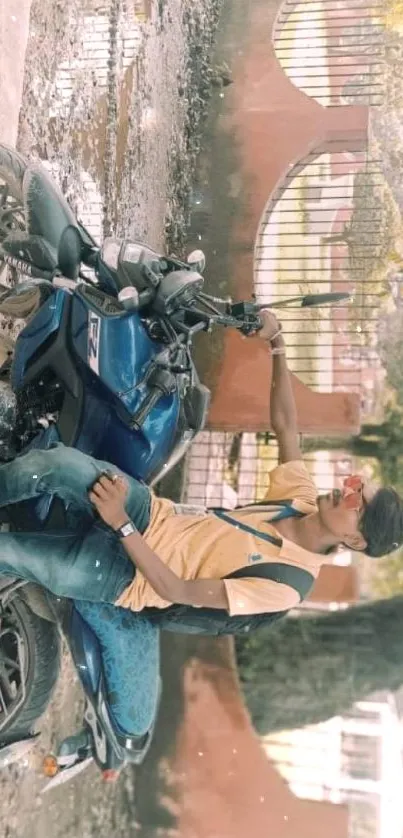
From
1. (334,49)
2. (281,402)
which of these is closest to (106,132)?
(334,49)

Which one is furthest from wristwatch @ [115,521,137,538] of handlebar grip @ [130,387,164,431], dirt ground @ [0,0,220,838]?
dirt ground @ [0,0,220,838]

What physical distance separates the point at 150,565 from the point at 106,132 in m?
2.14

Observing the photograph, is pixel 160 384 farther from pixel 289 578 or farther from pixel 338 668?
pixel 338 668

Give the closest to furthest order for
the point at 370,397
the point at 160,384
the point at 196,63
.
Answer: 1. the point at 160,384
2. the point at 370,397
3. the point at 196,63

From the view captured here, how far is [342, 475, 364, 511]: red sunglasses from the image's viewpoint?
3.91 ft

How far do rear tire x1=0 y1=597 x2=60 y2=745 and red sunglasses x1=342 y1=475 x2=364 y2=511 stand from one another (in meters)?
0.74

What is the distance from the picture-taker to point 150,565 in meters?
1.21

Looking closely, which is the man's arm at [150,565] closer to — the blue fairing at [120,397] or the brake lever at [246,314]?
the blue fairing at [120,397]

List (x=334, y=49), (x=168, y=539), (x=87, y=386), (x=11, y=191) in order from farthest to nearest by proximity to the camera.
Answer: (x=334, y=49), (x=11, y=191), (x=87, y=386), (x=168, y=539)

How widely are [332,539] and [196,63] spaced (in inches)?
96.8

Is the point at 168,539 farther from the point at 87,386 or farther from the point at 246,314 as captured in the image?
the point at 246,314

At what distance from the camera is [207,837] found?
2342mm

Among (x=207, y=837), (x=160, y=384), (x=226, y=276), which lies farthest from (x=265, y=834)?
(x=226, y=276)

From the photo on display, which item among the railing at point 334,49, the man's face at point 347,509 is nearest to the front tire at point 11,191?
the man's face at point 347,509
